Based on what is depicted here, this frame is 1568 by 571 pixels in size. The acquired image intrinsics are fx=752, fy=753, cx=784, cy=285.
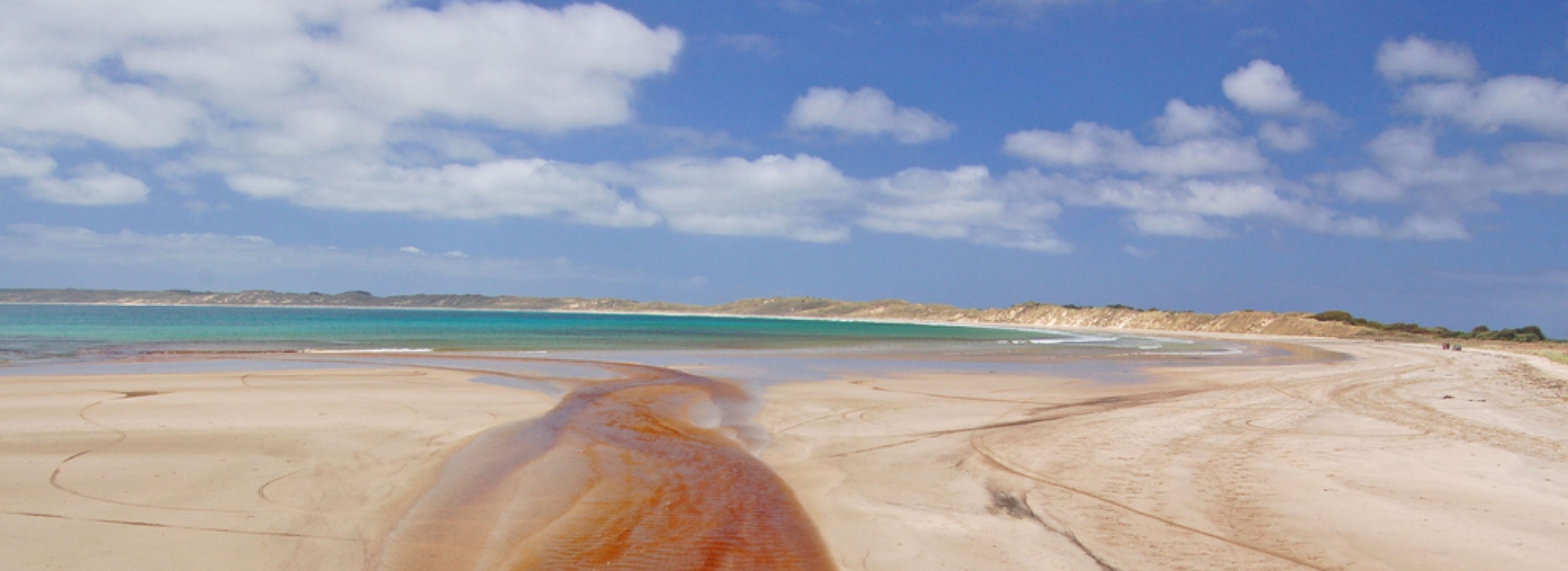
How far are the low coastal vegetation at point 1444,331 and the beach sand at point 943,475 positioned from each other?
59.8m

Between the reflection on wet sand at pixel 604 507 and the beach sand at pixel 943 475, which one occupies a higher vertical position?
the beach sand at pixel 943 475

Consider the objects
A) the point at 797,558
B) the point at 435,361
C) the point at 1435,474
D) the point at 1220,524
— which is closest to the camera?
the point at 797,558

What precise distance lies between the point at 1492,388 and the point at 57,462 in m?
28.6

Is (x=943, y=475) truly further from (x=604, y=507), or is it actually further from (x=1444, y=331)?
(x=1444, y=331)

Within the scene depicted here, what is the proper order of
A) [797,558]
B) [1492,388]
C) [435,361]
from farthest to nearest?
[435,361] → [1492,388] → [797,558]

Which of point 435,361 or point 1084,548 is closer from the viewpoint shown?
point 1084,548

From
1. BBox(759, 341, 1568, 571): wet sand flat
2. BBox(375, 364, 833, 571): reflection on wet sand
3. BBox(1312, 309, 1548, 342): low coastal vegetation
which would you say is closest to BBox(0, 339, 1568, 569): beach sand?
BBox(759, 341, 1568, 571): wet sand flat

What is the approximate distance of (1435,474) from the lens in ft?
28.1

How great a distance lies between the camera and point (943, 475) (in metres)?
9.08

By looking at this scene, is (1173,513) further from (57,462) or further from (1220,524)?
(57,462)

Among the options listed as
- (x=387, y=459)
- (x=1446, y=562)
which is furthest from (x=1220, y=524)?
(x=387, y=459)

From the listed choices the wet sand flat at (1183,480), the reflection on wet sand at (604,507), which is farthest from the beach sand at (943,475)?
the reflection on wet sand at (604,507)

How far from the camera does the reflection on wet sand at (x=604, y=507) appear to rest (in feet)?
20.0

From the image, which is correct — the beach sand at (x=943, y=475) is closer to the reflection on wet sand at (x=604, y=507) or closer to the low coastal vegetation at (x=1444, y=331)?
the reflection on wet sand at (x=604, y=507)
